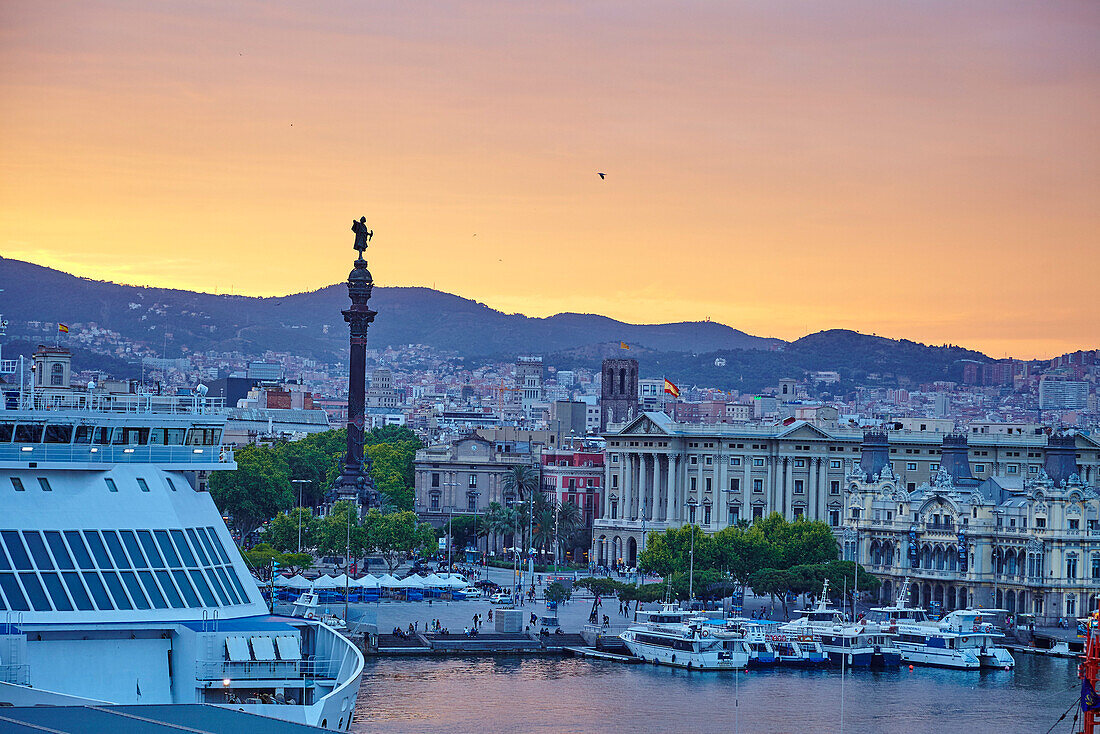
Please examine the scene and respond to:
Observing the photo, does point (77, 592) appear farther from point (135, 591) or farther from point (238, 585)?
point (238, 585)

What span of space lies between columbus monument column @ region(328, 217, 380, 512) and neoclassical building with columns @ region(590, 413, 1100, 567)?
52.4ft

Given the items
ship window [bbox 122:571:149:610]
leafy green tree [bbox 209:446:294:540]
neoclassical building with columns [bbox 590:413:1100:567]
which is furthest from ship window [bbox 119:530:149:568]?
neoclassical building with columns [bbox 590:413:1100:567]

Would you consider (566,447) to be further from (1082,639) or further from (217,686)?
(217,686)

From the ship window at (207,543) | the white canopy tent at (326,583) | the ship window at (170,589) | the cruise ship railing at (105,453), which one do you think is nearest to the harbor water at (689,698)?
the white canopy tent at (326,583)

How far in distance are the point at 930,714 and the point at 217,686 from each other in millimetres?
45563

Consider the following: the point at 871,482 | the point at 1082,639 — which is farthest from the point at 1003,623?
the point at 871,482

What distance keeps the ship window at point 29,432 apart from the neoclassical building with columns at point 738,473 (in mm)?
96853

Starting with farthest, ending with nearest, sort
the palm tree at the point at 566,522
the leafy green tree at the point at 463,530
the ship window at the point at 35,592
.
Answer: the leafy green tree at the point at 463,530, the palm tree at the point at 566,522, the ship window at the point at 35,592

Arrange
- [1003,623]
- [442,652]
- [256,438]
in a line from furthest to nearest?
[256,438]
[1003,623]
[442,652]

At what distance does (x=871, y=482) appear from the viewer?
370 ft

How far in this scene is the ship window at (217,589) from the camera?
103 feet

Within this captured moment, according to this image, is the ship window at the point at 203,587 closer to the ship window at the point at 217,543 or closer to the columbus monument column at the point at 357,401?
the ship window at the point at 217,543

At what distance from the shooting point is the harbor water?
65438 mm

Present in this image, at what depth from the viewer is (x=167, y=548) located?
102 ft
